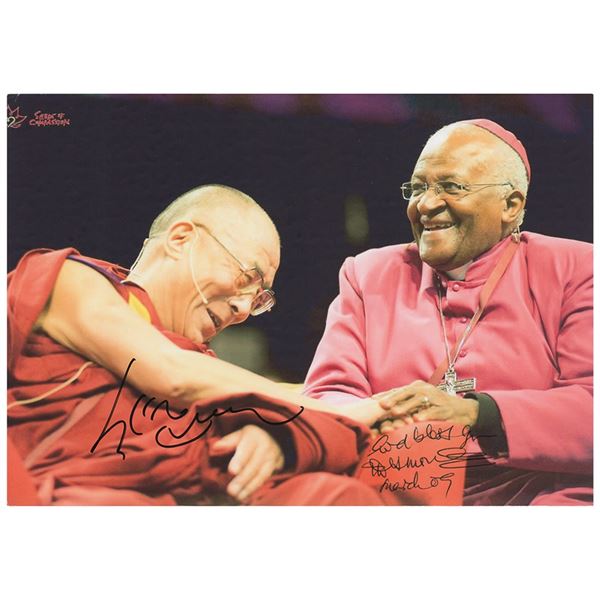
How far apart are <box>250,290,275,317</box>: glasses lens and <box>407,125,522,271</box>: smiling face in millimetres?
752

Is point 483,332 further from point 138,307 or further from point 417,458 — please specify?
point 138,307

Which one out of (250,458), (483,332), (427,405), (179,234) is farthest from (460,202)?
(250,458)

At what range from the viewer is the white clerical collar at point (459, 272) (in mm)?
3955

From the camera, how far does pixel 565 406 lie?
3.88 meters

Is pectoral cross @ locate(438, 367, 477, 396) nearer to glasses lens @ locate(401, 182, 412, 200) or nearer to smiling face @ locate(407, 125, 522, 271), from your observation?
smiling face @ locate(407, 125, 522, 271)

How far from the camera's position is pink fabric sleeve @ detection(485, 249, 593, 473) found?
3854 millimetres

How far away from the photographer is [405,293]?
401 centimetres

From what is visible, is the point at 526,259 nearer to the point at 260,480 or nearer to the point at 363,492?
the point at 363,492

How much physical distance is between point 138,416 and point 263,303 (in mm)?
785

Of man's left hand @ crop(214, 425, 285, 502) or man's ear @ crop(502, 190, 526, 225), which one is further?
man's ear @ crop(502, 190, 526, 225)
